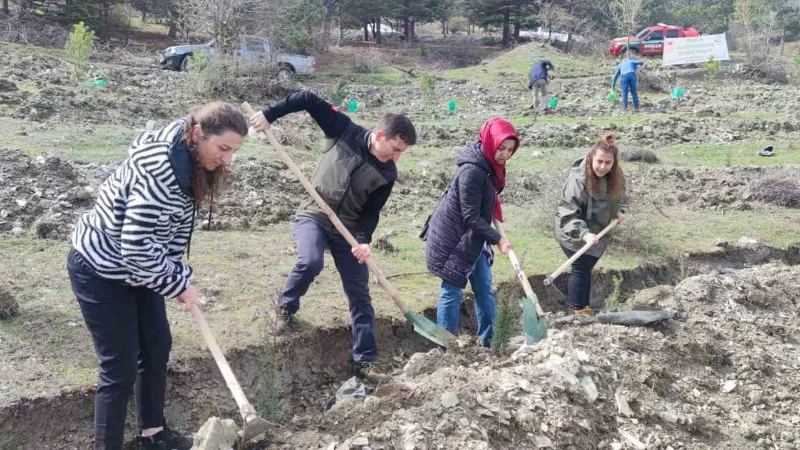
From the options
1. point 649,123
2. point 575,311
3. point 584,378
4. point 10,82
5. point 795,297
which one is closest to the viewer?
point 584,378

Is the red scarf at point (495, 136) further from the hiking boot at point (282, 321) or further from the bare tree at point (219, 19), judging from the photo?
the bare tree at point (219, 19)

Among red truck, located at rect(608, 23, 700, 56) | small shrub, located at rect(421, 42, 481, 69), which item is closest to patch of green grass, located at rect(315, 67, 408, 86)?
small shrub, located at rect(421, 42, 481, 69)

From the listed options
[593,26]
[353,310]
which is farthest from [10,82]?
[593,26]

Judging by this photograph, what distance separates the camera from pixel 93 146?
8.31m

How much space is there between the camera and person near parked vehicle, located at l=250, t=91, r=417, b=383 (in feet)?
13.0

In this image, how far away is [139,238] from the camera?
263 centimetres

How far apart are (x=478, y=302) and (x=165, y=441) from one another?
2210 mm

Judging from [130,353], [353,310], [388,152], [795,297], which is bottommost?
[795,297]

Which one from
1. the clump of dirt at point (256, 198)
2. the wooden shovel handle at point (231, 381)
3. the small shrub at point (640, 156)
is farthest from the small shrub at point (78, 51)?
the wooden shovel handle at point (231, 381)

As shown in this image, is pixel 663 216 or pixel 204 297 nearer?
pixel 204 297

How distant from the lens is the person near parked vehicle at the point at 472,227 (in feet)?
13.7

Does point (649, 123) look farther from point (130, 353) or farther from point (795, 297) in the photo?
point (130, 353)

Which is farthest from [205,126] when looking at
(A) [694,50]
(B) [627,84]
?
(A) [694,50]

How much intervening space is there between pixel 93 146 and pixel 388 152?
18.7 ft
